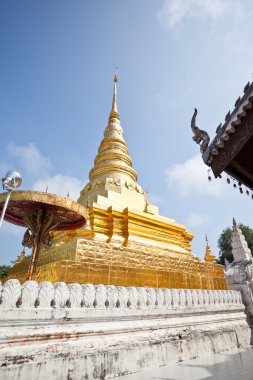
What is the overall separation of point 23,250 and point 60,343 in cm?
1768

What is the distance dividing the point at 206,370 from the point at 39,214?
5.02 meters

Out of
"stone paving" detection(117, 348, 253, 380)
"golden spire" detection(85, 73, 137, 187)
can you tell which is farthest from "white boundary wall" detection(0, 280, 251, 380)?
"golden spire" detection(85, 73, 137, 187)

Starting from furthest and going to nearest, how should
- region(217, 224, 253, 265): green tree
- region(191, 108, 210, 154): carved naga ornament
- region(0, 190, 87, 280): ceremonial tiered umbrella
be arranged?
region(217, 224, 253, 265): green tree < region(0, 190, 87, 280): ceremonial tiered umbrella < region(191, 108, 210, 154): carved naga ornament

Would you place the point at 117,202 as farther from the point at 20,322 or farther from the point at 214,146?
the point at 20,322

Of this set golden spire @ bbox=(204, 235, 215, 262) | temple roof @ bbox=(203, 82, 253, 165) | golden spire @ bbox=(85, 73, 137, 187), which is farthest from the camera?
golden spire @ bbox=(204, 235, 215, 262)

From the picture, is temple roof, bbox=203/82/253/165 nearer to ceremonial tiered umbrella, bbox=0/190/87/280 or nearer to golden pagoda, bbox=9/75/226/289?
ceremonial tiered umbrella, bbox=0/190/87/280

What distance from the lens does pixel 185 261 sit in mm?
9852

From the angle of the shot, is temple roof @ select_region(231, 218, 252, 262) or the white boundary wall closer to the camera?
the white boundary wall

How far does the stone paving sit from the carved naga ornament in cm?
385

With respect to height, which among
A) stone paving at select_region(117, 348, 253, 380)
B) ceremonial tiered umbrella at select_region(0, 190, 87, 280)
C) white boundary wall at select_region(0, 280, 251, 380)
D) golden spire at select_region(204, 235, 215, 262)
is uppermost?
golden spire at select_region(204, 235, 215, 262)

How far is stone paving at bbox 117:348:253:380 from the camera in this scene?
372cm

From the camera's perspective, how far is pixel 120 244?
954 cm

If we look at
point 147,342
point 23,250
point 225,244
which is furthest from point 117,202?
point 225,244

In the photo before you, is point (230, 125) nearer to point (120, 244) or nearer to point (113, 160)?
point (120, 244)
